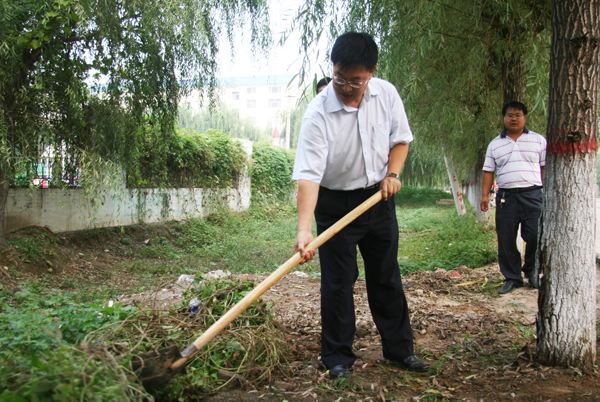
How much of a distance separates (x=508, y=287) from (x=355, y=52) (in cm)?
334

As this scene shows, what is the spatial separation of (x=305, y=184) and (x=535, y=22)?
3.34 m

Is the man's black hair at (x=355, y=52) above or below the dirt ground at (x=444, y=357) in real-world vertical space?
above

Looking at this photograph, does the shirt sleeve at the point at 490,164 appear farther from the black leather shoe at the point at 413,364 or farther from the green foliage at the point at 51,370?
the green foliage at the point at 51,370

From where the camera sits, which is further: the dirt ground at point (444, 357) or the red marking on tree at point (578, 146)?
the red marking on tree at point (578, 146)

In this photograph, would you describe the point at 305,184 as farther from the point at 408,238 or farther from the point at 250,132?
the point at 250,132

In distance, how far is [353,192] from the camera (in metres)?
3.13

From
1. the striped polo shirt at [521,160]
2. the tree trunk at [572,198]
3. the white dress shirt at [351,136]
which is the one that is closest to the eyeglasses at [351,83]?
→ the white dress shirt at [351,136]

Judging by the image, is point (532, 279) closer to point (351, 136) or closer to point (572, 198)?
point (572, 198)

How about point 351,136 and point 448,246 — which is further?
point 448,246

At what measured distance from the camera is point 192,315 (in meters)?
3.30

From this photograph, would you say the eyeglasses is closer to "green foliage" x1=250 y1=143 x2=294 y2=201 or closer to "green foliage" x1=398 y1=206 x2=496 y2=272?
"green foliage" x1=398 y1=206 x2=496 y2=272

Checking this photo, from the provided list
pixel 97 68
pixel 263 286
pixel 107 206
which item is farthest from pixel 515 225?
pixel 107 206

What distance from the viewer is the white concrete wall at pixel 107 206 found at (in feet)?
27.8

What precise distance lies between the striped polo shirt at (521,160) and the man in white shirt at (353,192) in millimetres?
2334
